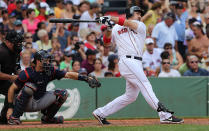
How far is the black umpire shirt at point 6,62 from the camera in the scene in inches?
341

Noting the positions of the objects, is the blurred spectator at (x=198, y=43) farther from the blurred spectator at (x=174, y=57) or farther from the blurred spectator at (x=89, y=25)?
the blurred spectator at (x=89, y=25)

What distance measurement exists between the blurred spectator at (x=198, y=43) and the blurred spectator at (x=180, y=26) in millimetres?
793

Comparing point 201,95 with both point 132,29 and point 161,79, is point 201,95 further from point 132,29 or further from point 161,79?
point 132,29

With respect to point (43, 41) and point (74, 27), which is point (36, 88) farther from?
A: point (74, 27)

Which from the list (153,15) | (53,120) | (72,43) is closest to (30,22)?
(72,43)

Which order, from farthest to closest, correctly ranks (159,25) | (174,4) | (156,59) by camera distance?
(174,4)
(159,25)
(156,59)

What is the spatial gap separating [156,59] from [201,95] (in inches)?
79.6

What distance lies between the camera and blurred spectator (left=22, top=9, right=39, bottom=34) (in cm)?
1466

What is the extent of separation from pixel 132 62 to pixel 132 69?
0.40ft

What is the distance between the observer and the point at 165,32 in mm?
14523

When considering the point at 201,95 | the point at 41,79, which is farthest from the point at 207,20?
the point at 41,79

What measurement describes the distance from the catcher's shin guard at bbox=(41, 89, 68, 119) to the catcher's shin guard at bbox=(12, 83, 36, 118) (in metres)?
0.52

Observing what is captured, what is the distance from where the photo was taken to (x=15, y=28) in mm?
14023

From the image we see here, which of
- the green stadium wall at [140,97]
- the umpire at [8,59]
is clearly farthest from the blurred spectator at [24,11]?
the umpire at [8,59]
